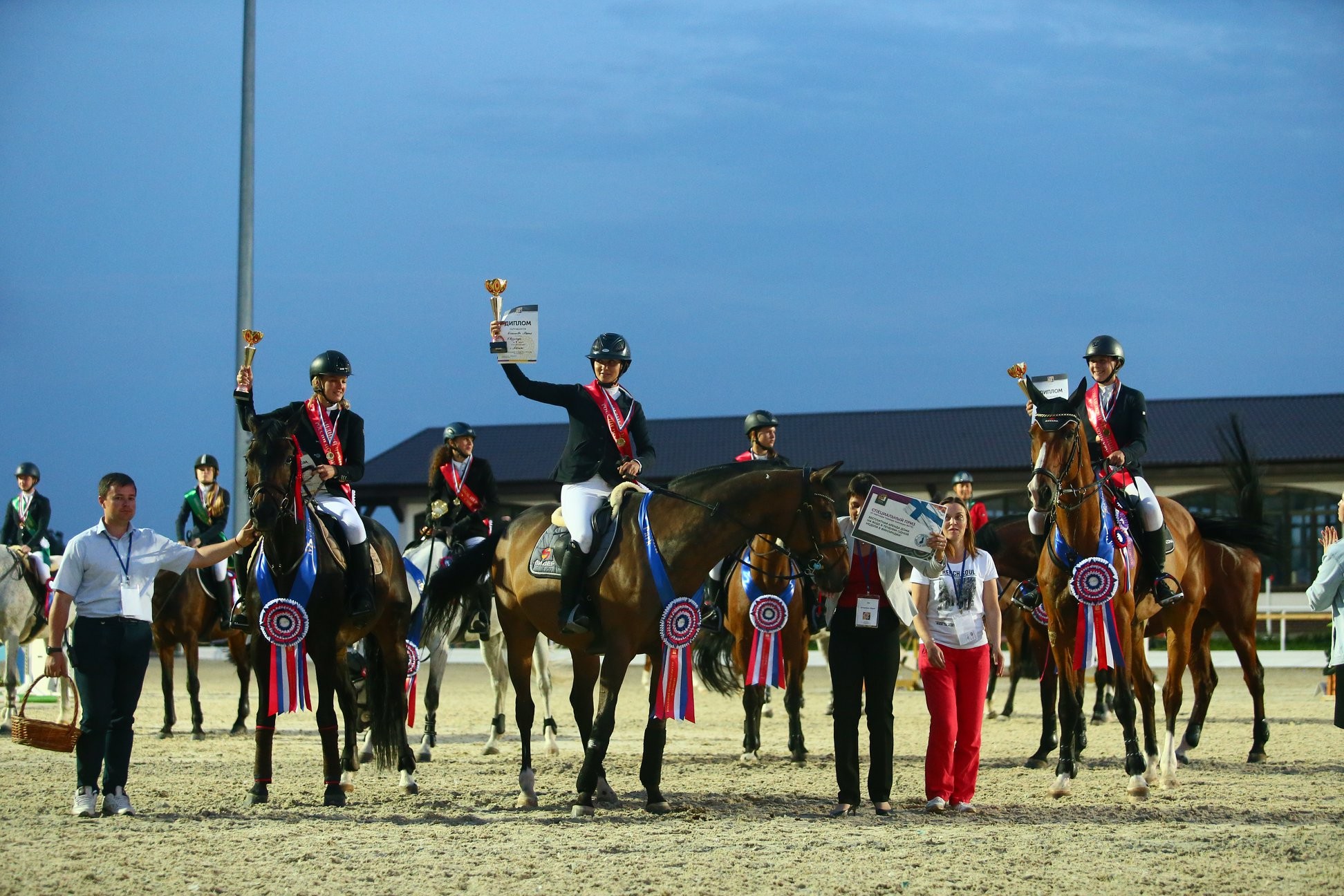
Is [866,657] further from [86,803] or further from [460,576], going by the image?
[86,803]

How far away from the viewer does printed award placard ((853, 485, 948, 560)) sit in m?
7.52

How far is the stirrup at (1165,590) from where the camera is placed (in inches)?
374

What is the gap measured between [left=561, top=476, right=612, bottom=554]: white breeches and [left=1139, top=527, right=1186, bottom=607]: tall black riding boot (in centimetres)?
394

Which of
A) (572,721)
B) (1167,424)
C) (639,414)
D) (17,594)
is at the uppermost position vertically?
(1167,424)

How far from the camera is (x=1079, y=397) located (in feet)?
30.8

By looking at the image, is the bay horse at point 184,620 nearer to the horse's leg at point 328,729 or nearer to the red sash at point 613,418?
the horse's leg at point 328,729

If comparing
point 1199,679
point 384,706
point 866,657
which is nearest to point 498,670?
point 384,706

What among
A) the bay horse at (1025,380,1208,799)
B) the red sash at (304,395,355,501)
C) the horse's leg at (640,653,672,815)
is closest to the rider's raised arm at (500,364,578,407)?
the red sash at (304,395,355,501)

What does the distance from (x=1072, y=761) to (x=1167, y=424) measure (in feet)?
88.6

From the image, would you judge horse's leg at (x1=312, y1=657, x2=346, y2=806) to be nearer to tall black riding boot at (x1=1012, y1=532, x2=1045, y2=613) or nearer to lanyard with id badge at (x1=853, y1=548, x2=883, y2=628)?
lanyard with id badge at (x1=853, y1=548, x2=883, y2=628)

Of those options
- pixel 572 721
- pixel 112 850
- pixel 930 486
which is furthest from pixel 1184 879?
pixel 930 486

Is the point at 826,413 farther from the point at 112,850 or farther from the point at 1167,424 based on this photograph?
the point at 112,850

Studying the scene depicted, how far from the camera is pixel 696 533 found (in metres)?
8.03

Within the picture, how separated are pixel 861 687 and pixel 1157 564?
280 cm
